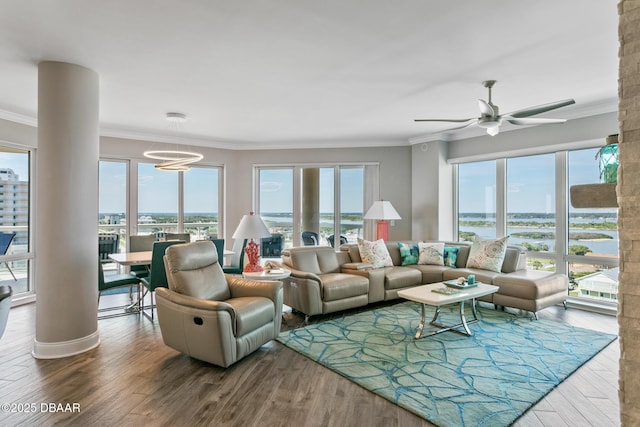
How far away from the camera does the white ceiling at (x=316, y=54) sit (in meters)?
2.46

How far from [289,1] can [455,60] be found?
171 centimetres

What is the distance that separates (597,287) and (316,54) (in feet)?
16.0

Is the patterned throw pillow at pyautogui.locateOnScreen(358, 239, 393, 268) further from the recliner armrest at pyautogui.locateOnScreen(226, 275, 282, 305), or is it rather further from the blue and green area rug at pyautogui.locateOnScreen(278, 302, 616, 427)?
the recliner armrest at pyautogui.locateOnScreen(226, 275, 282, 305)

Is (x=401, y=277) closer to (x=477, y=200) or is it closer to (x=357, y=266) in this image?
(x=357, y=266)

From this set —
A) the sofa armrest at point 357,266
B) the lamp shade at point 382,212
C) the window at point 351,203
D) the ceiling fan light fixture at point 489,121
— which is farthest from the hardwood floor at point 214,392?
the window at point 351,203

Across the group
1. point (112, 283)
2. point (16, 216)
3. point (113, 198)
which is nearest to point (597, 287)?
point (112, 283)

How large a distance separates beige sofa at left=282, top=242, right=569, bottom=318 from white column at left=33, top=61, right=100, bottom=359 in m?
2.28

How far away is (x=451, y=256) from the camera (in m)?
5.56

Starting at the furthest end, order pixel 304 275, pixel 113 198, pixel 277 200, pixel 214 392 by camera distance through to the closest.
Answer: pixel 277 200 < pixel 113 198 < pixel 304 275 < pixel 214 392

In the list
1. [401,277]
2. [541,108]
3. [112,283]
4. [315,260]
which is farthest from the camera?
[401,277]

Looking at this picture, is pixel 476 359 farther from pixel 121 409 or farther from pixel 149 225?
pixel 149 225

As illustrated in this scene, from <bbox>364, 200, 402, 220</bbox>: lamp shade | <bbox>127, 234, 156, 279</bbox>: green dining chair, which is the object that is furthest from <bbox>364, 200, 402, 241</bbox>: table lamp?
<bbox>127, 234, 156, 279</bbox>: green dining chair

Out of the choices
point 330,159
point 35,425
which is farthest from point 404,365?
point 330,159

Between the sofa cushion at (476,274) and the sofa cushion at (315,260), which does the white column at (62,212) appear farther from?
the sofa cushion at (476,274)
